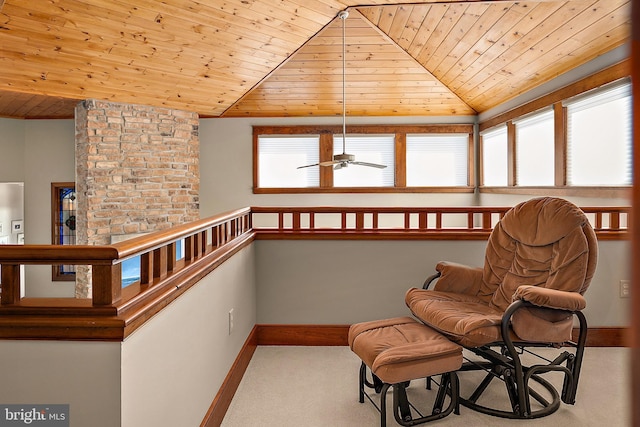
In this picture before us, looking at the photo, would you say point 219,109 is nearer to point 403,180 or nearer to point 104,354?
point 403,180

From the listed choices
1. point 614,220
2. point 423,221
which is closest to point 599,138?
point 614,220

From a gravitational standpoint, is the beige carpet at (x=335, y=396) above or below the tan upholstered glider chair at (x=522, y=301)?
below

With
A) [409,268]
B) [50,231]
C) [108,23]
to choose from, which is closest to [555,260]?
[409,268]

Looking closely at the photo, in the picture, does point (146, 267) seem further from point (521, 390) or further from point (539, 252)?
point (539, 252)

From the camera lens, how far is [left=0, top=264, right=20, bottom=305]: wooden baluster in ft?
4.08

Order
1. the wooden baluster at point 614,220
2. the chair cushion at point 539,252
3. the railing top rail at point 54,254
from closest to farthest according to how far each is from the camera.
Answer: the railing top rail at point 54,254, the chair cushion at point 539,252, the wooden baluster at point 614,220

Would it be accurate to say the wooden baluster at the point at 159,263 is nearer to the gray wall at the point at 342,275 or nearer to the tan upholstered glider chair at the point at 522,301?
the tan upholstered glider chair at the point at 522,301

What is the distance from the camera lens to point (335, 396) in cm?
279

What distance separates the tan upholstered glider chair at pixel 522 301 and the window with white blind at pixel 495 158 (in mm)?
3158

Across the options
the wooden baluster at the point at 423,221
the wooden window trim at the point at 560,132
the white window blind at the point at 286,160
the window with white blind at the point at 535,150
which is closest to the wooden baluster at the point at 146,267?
the wooden baluster at the point at 423,221

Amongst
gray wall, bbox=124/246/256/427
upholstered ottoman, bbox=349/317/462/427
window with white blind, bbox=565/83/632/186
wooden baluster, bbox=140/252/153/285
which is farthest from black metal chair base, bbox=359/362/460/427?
window with white blind, bbox=565/83/632/186

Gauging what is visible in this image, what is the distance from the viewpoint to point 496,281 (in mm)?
3080

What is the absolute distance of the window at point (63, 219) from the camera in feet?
21.4

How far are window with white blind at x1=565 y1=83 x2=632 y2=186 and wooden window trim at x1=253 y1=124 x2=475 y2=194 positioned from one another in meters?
2.42
